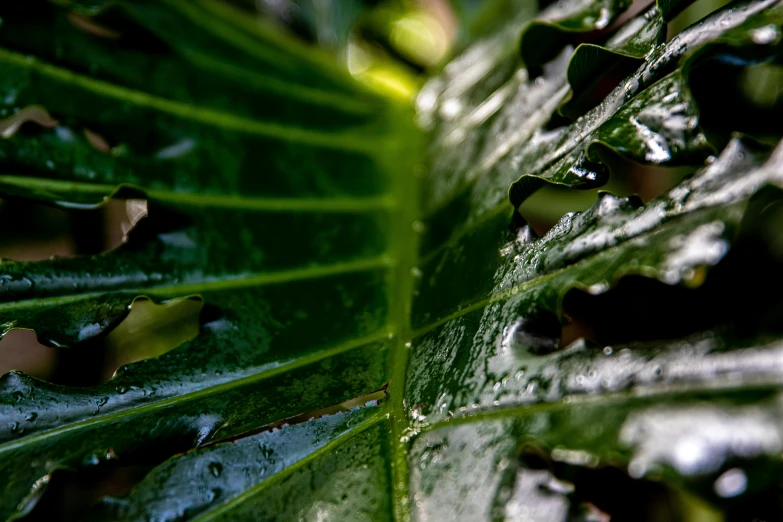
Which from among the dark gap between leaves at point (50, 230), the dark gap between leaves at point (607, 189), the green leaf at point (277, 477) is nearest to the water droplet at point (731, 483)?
the green leaf at point (277, 477)

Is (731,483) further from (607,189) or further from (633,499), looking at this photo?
(607,189)

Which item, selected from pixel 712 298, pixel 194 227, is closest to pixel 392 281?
pixel 194 227

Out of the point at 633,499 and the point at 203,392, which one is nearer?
the point at 203,392

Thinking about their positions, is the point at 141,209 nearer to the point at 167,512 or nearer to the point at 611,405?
the point at 167,512

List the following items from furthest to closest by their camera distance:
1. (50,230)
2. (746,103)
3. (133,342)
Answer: (50,230) → (133,342) → (746,103)

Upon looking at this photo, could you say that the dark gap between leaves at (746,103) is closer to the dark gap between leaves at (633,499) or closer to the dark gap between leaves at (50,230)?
the dark gap between leaves at (633,499)

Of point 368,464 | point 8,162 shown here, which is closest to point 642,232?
point 368,464

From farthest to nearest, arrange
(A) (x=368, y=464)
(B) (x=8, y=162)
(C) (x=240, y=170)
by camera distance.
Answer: (C) (x=240, y=170)
(B) (x=8, y=162)
(A) (x=368, y=464)

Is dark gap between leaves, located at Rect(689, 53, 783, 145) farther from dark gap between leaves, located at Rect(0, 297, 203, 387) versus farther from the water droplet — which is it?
dark gap between leaves, located at Rect(0, 297, 203, 387)
